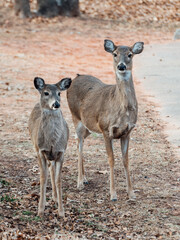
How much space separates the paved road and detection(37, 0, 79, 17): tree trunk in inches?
254

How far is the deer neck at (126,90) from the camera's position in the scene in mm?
7113

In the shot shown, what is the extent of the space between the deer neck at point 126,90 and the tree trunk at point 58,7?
2070 cm

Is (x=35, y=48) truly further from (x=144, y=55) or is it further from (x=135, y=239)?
(x=135, y=239)

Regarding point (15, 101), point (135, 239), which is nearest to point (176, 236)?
point (135, 239)

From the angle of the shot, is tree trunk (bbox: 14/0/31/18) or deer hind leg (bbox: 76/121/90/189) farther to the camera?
tree trunk (bbox: 14/0/31/18)

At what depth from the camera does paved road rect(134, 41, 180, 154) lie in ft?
38.5

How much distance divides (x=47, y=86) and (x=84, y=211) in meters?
1.64

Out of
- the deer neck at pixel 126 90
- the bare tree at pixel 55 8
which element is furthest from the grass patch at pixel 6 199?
the bare tree at pixel 55 8

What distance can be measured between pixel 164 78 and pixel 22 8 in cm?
1176

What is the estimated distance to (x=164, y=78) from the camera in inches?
652

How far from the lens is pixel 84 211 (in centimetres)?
673

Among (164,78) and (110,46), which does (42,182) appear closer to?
(110,46)

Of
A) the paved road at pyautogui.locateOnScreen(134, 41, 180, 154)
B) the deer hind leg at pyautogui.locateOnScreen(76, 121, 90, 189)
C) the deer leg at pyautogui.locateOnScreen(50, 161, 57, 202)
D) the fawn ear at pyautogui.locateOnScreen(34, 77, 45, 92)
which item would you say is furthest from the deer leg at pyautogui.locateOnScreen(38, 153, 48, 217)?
the paved road at pyautogui.locateOnScreen(134, 41, 180, 154)

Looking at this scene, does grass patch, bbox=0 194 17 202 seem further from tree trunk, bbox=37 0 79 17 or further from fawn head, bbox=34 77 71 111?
tree trunk, bbox=37 0 79 17
